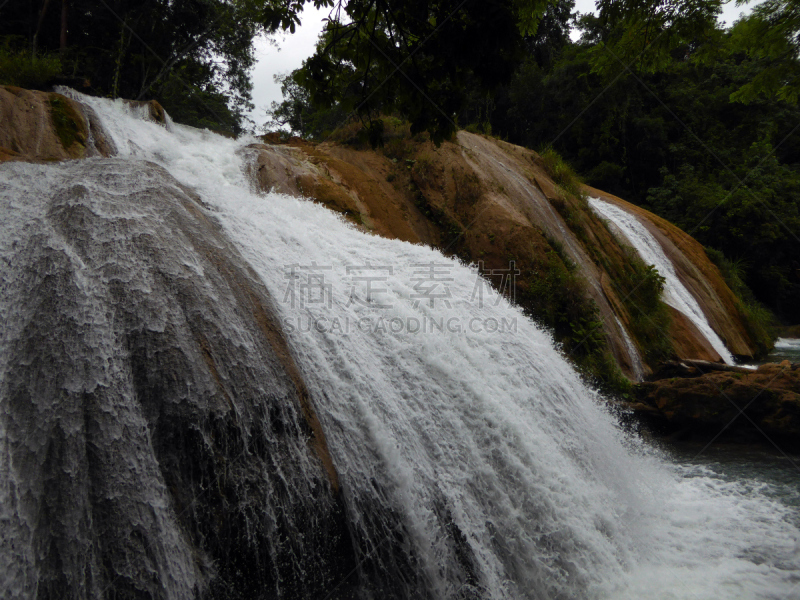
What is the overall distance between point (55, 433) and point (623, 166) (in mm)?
23831

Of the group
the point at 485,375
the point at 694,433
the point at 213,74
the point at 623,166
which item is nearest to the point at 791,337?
the point at 623,166

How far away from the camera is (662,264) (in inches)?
473

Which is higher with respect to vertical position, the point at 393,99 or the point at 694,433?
the point at 393,99

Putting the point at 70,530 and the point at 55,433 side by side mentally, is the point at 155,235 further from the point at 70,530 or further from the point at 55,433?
the point at 70,530

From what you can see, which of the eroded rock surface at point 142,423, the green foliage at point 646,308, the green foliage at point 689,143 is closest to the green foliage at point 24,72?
the eroded rock surface at point 142,423

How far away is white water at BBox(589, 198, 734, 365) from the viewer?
10883 millimetres

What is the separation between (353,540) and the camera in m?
3.38

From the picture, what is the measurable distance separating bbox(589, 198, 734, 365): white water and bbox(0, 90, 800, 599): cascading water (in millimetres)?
6064

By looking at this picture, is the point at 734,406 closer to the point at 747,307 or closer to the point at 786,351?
the point at 747,307

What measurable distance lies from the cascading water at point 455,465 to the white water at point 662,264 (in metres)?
6.06

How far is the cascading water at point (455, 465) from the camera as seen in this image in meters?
3.43

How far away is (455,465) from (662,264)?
10579mm

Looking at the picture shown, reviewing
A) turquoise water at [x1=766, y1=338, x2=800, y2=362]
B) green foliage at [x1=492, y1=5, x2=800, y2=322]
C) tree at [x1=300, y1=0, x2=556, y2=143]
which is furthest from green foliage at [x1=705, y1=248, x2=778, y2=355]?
tree at [x1=300, y1=0, x2=556, y2=143]

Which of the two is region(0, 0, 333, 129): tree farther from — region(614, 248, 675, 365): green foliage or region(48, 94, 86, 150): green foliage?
region(614, 248, 675, 365): green foliage
